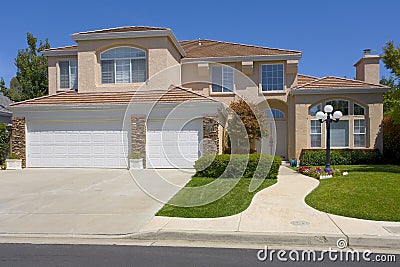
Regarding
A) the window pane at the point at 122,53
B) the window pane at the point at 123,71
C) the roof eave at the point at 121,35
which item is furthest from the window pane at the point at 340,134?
the window pane at the point at 123,71

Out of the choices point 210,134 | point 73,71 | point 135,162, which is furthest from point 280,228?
point 73,71

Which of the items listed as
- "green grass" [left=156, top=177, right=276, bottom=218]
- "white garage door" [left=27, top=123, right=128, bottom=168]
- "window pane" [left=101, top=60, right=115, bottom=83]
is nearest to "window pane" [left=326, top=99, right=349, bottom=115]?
"green grass" [left=156, top=177, right=276, bottom=218]

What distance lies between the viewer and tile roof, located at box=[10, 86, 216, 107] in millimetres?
16605

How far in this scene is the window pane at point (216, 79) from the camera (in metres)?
21.8

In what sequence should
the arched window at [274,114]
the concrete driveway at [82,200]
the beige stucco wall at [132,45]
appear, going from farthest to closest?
the arched window at [274,114] → the beige stucco wall at [132,45] → the concrete driveway at [82,200]

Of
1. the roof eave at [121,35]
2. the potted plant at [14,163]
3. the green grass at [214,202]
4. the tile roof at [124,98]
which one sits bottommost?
the green grass at [214,202]

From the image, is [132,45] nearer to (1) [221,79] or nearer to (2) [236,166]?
(1) [221,79]

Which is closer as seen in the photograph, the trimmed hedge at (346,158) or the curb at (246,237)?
the curb at (246,237)

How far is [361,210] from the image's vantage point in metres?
8.08

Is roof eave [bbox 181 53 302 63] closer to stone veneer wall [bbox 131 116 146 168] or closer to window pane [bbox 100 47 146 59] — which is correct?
window pane [bbox 100 47 146 59]

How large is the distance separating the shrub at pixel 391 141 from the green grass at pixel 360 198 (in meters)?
8.06

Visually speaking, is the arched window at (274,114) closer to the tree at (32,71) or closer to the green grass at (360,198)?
the green grass at (360,198)

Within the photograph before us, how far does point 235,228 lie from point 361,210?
3.28 metres

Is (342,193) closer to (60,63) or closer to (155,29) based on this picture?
(155,29)
